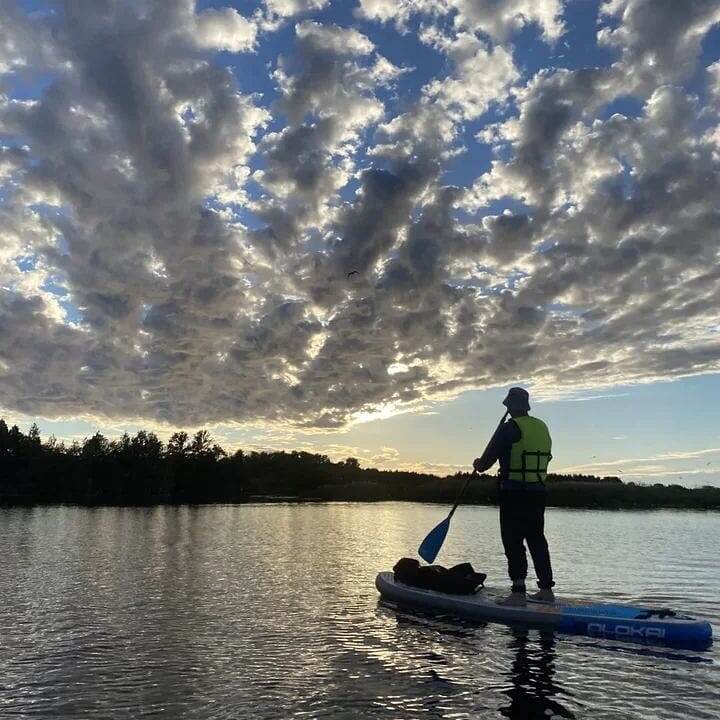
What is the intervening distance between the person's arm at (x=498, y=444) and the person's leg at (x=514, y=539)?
96 cm

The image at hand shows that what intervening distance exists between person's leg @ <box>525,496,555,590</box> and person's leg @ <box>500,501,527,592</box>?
19cm

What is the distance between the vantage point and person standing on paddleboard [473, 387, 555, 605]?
14273 millimetres

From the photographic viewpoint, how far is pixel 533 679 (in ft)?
33.0

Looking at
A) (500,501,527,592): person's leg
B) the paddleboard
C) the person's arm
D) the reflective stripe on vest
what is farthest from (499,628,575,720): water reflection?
the person's arm

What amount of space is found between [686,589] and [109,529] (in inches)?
1494

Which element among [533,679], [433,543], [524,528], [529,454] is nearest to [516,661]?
[533,679]

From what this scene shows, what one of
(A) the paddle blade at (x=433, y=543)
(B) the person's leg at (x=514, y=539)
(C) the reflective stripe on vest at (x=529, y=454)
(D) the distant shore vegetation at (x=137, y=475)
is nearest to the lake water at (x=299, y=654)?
(B) the person's leg at (x=514, y=539)

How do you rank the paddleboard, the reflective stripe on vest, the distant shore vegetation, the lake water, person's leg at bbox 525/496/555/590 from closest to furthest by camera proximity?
the lake water < the paddleboard < person's leg at bbox 525/496/555/590 < the reflective stripe on vest < the distant shore vegetation

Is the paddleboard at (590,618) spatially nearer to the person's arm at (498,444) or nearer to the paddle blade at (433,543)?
the paddle blade at (433,543)

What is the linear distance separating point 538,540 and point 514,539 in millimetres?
527

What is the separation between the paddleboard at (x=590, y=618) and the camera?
12055mm

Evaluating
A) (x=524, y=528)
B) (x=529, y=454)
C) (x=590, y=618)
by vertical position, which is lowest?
(x=590, y=618)

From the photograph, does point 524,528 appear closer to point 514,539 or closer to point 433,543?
point 514,539

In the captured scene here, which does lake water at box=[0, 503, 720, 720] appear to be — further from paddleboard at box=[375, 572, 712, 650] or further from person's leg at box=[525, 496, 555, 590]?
person's leg at box=[525, 496, 555, 590]
